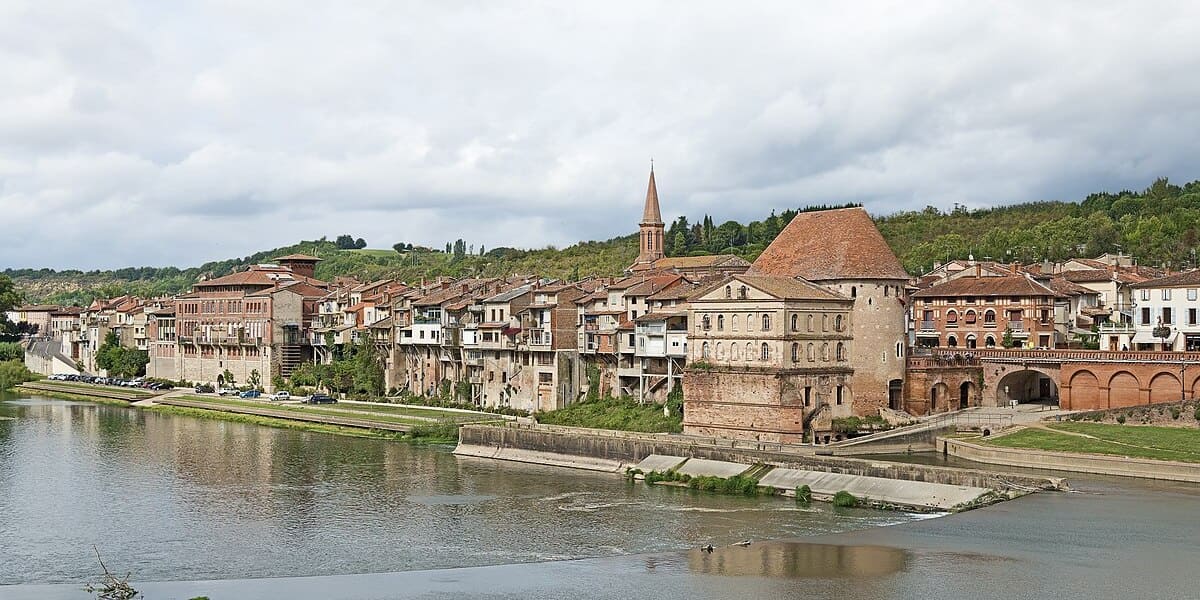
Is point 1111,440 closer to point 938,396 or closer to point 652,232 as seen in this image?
point 938,396

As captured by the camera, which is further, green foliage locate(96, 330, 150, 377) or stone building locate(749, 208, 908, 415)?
green foliage locate(96, 330, 150, 377)

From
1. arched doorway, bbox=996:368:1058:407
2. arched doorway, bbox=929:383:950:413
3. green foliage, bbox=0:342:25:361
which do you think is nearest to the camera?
arched doorway, bbox=929:383:950:413

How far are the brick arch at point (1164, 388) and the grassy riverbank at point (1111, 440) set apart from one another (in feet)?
14.6

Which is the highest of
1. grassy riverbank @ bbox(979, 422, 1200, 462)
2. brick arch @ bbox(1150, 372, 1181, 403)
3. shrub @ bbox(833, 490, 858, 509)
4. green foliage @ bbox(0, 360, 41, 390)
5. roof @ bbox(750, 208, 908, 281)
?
roof @ bbox(750, 208, 908, 281)

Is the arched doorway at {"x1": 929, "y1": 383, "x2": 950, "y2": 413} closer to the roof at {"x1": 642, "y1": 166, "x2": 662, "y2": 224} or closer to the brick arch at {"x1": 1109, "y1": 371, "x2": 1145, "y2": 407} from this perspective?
the brick arch at {"x1": 1109, "y1": 371, "x2": 1145, "y2": 407}

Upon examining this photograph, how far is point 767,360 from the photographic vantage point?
193 ft

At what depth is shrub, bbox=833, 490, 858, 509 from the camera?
46094mm

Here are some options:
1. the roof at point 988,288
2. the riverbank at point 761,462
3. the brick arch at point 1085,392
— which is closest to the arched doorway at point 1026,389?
the brick arch at point 1085,392

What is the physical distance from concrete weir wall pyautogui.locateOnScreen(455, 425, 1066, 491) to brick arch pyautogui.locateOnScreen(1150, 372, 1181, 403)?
1515cm

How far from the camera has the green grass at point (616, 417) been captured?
63.2 metres

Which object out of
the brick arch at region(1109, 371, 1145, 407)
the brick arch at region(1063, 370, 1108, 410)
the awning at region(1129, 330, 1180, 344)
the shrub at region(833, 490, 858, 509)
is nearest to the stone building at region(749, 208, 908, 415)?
the brick arch at region(1063, 370, 1108, 410)

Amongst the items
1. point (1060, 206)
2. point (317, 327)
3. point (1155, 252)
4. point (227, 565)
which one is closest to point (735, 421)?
point (227, 565)

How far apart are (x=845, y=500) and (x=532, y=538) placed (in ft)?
40.2

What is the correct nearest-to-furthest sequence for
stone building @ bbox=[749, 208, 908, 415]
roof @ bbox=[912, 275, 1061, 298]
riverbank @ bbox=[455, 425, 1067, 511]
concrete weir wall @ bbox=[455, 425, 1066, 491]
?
riverbank @ bbox=[455, 425, 1067, 511] < concrete weir wall @ bbox=[455, 425, 1066, 491] < stone building @ bbox=[749, 208, 908, 415] < roof @ bbox=[912, 275, 1061, 298]
